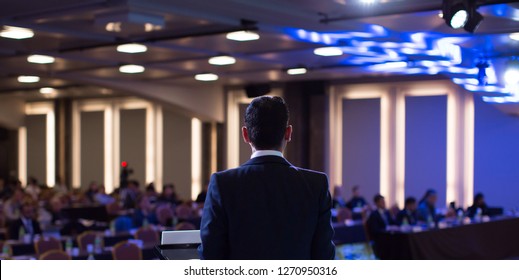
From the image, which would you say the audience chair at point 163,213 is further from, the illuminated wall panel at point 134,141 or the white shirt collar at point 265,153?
the white shirt collar at point 265,153

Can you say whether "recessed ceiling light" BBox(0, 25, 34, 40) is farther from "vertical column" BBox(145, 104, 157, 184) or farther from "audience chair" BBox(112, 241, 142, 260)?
"vertical column" BBox(145, 104, 157, 184)

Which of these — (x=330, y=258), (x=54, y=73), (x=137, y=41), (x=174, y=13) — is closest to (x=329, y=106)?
(x=54, y=73)

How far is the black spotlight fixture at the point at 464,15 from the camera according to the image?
705 cm

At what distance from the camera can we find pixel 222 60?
1363cm

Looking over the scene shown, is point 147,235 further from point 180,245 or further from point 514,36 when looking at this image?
point 180,245

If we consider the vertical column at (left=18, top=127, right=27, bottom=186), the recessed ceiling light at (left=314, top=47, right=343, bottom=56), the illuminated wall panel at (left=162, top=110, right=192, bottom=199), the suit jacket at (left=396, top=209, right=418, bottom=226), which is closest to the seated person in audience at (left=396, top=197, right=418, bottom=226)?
the suit jacket at (left=396, top=209, right=418, bottom=226)

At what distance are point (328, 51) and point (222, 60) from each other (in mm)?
2042

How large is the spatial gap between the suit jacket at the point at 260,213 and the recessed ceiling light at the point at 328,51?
10.0 meters

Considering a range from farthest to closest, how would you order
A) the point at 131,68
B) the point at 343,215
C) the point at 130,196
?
the point at 130,196, the point at 131,68, the point at 343,215

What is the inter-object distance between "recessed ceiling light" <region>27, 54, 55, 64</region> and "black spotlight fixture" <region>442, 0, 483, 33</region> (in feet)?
26.3

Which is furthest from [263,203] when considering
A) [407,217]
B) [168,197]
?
[168,197]

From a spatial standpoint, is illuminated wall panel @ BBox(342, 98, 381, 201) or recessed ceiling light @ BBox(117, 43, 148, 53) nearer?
recessed ceiling light @ BBox(117, 43, 148, 53)

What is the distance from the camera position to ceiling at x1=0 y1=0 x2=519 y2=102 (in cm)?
877

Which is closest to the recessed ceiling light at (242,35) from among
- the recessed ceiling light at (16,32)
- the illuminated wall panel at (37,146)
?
the recessed ceiling light at (16,32)
